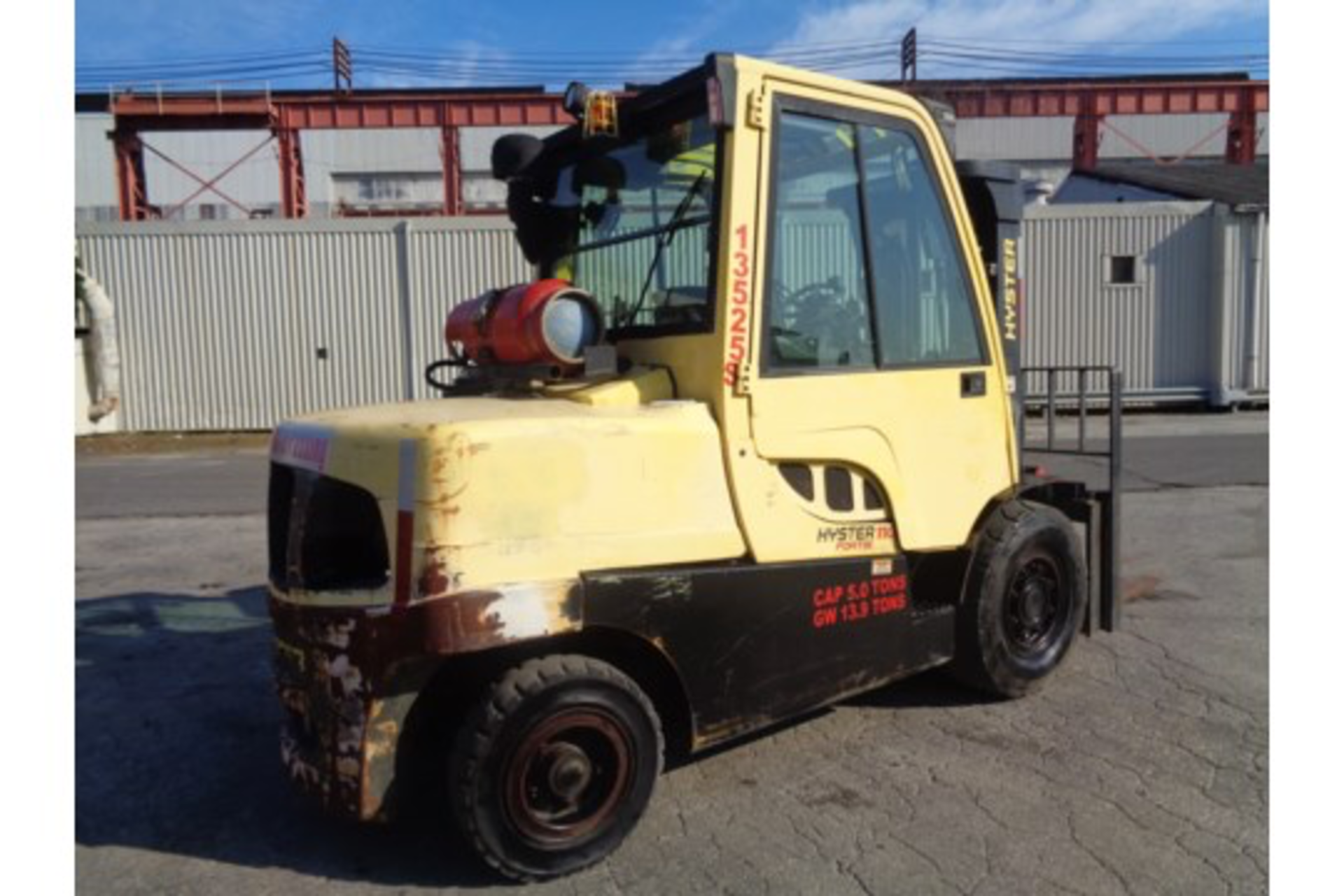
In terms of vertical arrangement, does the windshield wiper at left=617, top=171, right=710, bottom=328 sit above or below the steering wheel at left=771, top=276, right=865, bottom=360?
above

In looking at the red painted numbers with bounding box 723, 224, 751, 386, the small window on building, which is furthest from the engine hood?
the small window on building

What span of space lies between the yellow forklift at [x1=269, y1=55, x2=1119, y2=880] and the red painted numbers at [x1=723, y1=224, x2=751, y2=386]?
0.04 ft

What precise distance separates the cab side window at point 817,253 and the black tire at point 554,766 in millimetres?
1323

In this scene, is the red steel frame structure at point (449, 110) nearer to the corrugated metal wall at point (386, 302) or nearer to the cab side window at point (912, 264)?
the corrugated metal wall at point (386, 302)

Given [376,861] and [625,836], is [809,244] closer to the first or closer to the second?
[625,836]

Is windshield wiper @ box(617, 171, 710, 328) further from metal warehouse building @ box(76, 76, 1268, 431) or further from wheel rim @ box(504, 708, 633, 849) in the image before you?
metal warehouse building @ box(76, 76, 1268, 431)

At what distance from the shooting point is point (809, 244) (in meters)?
3.79

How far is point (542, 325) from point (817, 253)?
3.66 ft

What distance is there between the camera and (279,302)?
1864cm

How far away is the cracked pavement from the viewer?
319 centimetres

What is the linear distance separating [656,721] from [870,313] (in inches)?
69.9

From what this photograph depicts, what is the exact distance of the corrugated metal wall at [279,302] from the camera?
18.5 meters

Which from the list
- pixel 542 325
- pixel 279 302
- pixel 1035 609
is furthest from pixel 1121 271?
pixel 542 325

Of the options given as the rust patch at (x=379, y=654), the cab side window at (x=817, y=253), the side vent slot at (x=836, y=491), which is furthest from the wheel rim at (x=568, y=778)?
the cab side window at (x=817, y=253)
